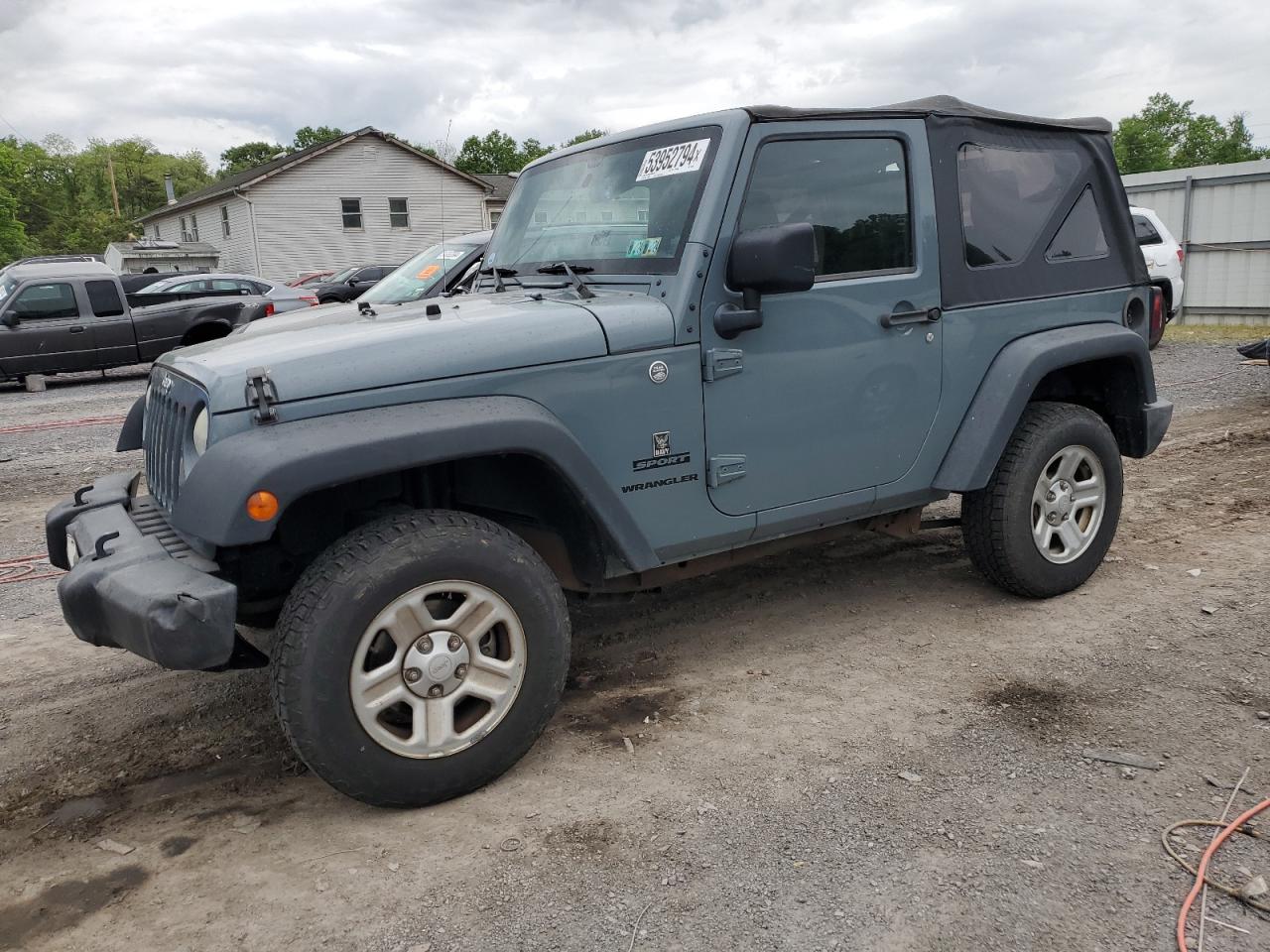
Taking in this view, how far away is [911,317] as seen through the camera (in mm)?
3842

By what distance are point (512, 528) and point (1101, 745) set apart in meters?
2.12

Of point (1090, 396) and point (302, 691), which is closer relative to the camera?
point (302, 691)

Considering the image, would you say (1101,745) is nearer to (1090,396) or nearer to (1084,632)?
(1084,632)

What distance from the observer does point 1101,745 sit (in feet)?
10.6

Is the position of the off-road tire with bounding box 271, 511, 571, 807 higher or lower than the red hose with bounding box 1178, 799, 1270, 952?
higher

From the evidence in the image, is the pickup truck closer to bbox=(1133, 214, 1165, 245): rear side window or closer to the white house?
bbox=(1133, 214, 1165, 245): rear side window

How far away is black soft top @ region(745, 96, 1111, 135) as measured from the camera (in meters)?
3.55

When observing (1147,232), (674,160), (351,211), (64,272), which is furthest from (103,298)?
(351,211)

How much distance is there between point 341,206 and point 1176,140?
196 feet

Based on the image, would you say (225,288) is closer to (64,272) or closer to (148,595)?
(64,272)

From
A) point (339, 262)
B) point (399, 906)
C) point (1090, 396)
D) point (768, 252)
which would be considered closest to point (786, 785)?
point (399, 906)

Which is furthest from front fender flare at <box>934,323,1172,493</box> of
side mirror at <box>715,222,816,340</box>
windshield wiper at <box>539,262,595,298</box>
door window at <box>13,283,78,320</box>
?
door window at <box>13,283,78,320</box>

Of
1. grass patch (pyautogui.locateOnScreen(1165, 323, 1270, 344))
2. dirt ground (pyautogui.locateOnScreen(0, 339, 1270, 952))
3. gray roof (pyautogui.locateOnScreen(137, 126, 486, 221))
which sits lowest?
dirt ground (pyautogui.locateOnScreen(0, 339, 1270, 952))

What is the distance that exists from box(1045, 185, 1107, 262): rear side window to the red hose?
2.45 metres
